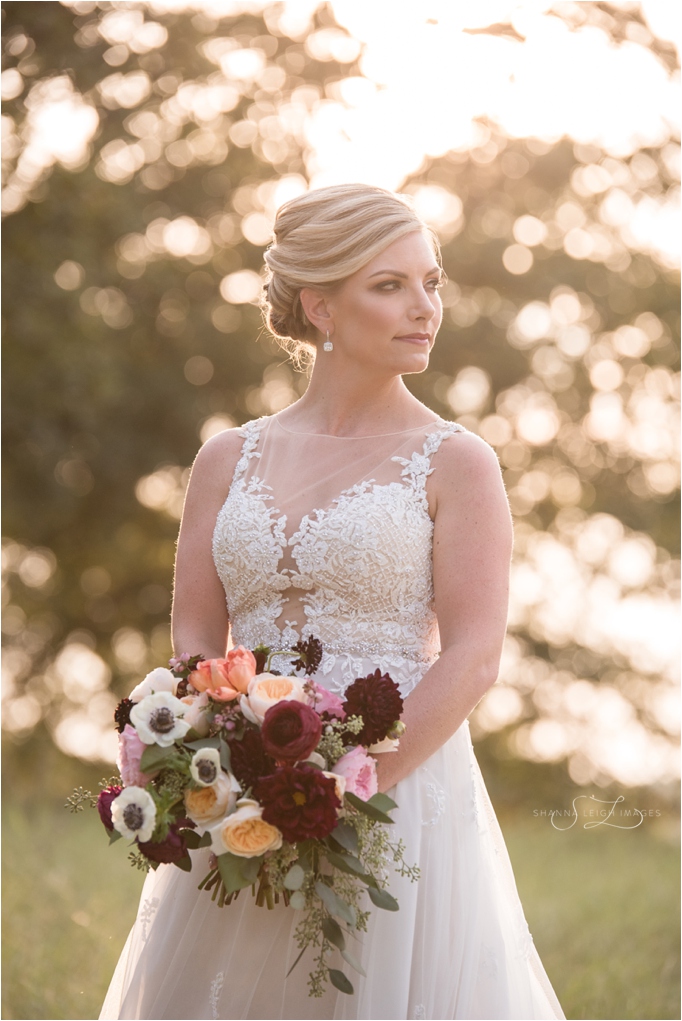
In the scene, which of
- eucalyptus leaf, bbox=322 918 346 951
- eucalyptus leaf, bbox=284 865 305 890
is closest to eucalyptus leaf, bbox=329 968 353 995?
eucalyptus leaf, bbox=322 918 346 951

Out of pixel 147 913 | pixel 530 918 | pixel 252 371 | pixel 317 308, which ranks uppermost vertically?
pixel 317 308

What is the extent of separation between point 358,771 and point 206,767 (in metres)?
0.39

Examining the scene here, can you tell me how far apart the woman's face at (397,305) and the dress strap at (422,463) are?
217mm

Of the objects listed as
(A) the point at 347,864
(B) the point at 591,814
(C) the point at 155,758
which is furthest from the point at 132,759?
(B) the point at 591,814

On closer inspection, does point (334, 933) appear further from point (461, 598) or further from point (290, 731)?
point (461, 598)

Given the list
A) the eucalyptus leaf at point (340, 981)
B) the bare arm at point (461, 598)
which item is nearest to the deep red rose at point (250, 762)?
the bare arm at point (461, 598)

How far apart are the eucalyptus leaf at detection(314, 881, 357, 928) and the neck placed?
1469mm

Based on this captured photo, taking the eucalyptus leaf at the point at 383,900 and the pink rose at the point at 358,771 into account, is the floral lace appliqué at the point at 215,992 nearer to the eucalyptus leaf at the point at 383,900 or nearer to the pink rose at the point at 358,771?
the eucalyptus leaf at the point at 383,900

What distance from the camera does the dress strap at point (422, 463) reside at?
342 centimetres

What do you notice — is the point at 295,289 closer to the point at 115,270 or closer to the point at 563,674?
the point at 115,270

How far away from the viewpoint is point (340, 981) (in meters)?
2.96

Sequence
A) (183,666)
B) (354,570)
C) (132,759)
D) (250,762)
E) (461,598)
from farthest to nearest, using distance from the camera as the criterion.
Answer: (354,570) → (461,598) → (183,666) → (132,759) → (250,762)

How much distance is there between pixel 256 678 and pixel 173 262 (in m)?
11.2

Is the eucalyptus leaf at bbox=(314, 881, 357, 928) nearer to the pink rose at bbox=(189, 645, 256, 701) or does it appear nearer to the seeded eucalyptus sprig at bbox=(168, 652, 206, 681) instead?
the pink rose at bbox=(189, 645, 256, 701)
